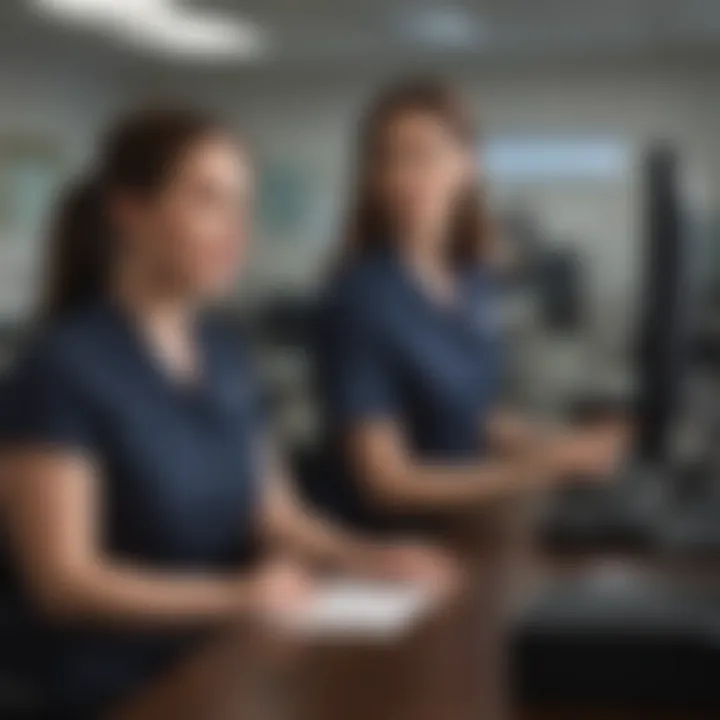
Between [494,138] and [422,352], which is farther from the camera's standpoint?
[422,352]

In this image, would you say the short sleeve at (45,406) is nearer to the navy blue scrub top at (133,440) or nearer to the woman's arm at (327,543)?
the navy blue scrub top at (133,440)

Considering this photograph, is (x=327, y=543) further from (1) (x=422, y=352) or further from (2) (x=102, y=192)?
(2) (x=102, y=192)

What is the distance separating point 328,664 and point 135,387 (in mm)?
473

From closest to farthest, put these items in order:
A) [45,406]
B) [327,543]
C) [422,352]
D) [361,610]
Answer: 1. [361,610]
2. [45,406]
3. [327,543]
4. [422,352]

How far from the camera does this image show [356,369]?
81.6 inches

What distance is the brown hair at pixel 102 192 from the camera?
1.87 meters

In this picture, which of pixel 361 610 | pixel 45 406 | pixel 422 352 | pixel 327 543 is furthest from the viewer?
pixel 422 352

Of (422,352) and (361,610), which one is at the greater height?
(422,352)

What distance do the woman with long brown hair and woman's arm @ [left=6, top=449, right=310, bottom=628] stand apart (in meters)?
0.17

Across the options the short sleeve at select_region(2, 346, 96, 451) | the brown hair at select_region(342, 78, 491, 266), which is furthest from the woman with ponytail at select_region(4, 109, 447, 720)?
the brown hair at select_region(342, 78, 491, 266)

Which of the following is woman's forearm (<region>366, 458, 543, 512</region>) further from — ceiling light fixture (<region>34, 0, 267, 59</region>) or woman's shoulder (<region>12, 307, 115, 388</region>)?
ceiling light fixture (<region>34, 0, 267, 59</region>)

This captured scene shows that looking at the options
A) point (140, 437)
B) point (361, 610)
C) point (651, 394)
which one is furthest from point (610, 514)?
point (140, 437)

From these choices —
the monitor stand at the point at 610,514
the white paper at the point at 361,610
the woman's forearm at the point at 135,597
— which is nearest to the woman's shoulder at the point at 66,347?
the woman's forearm at the point at 135,597

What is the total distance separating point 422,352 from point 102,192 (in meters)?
0.42
